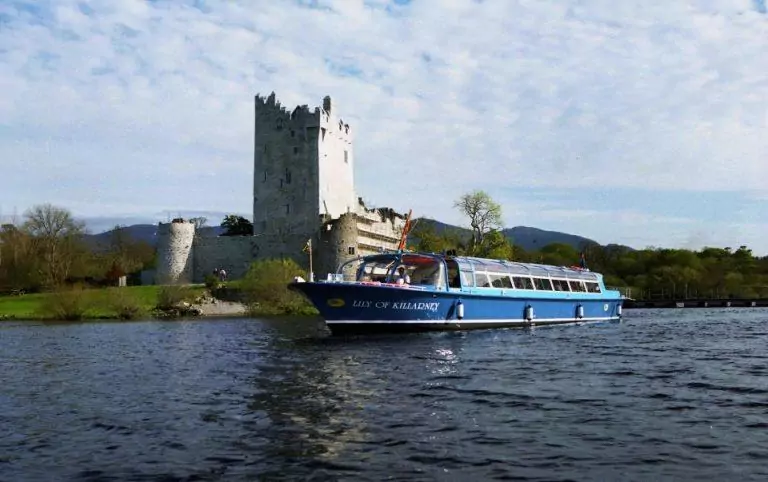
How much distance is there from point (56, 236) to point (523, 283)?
218ft

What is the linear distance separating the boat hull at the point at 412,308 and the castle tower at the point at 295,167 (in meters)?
48.4

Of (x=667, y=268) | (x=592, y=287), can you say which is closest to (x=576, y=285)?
(x=592, y=287)

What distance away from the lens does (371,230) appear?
312 feet

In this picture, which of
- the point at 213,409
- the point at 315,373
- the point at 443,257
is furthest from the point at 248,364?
the point at 443,257

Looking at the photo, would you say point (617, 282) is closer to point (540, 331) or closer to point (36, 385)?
point (540, 331)

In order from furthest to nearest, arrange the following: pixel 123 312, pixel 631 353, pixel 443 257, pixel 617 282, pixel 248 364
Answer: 1. pixel 617 282
2. pixel 123 312
3. pixel 443 257
4. pixel 631 353
5. pixel 248 364

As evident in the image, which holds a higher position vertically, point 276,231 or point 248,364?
point 276,231

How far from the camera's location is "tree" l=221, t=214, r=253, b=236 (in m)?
105

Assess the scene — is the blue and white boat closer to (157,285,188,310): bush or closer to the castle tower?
(157,285,188,310): bush

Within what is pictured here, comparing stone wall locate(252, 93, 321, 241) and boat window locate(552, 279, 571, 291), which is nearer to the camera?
boat window locate(552, 279, 571, 291)

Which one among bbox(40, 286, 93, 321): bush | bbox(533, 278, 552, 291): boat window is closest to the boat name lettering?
bbox(533, 278, 552, 291): boat window

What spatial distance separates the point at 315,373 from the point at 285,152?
242 ft

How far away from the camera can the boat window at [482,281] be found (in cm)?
4412

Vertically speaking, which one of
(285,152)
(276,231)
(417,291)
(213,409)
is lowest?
(213,409)
